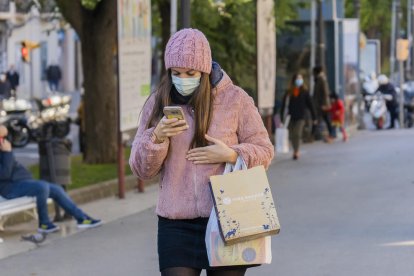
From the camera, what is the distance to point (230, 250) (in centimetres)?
509

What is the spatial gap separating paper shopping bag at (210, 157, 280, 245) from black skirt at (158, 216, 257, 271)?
20 cm

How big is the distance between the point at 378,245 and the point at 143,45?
6450mm

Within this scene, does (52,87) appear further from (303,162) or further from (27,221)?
(27,221)

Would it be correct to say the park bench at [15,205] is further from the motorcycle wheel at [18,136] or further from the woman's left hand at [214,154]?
the motorcycle wheel at [18,136]

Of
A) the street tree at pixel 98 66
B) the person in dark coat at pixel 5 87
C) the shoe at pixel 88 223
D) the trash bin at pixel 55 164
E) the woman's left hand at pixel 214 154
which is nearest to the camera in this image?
the woman's left hand at pixel 214 154

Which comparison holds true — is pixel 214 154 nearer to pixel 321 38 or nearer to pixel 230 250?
pixel 230 250

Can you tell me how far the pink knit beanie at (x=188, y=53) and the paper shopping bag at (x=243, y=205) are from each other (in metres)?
0.48

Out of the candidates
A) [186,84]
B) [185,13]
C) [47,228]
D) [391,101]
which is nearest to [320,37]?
[391,101]

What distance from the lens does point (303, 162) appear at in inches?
849

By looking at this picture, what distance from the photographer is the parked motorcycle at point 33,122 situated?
91.8ft

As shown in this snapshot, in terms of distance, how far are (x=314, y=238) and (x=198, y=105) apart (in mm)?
6259

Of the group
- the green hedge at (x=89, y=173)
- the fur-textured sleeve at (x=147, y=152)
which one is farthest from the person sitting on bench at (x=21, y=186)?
the fur-textured sleeve at (x=147, y=152)

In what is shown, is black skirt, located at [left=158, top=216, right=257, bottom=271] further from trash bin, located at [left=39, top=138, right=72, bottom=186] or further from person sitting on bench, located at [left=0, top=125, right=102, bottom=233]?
trash bin, located at [left=39, top=138, right=72, bottom=186]

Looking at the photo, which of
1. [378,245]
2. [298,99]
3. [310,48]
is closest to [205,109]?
[378,245]
